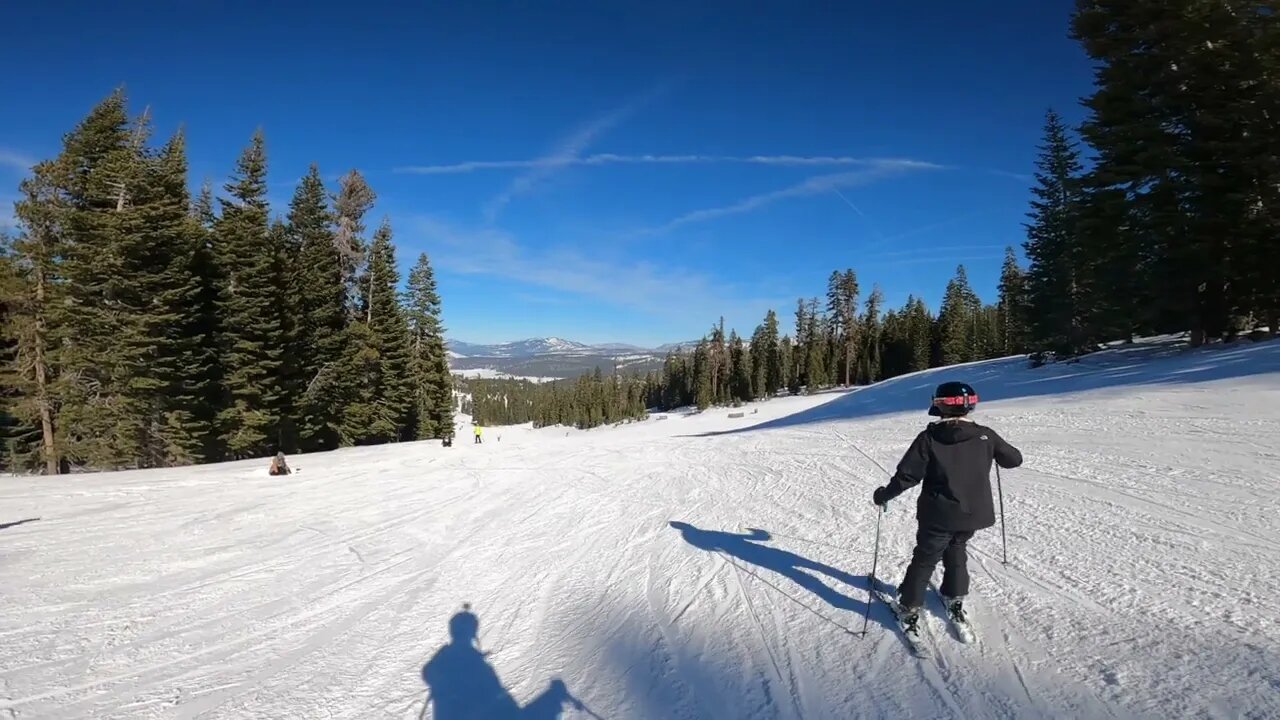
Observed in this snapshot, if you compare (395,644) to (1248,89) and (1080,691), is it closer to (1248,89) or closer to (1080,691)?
(1080,691)

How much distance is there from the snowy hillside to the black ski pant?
36 cm

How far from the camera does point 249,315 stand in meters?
25.2

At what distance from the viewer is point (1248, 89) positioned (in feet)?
56.2

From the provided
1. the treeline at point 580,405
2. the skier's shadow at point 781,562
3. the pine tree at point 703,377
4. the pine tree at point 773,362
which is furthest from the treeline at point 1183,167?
the treeline at point 580,405

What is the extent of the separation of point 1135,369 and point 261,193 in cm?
3644

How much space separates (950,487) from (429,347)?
4379 centimetres

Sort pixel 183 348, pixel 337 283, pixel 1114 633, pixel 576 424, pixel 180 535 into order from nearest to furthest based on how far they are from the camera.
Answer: pixel 1114 633 → pixel 180 535 → pixel 183 348 → pixel 337 283 → pixel 576 424

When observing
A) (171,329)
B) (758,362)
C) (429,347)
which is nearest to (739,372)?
(758,362)

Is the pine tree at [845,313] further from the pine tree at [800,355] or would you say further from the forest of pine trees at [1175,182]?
the forest of pine trees at [1175,182]

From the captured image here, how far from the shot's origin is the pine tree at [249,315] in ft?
81.6

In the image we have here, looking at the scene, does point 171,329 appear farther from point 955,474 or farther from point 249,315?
point 955,474

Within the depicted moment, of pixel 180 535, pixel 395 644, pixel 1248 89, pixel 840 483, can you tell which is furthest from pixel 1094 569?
pixel 1248 89

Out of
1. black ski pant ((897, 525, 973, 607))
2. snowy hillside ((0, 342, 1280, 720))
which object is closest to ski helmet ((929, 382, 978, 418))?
black ski pant ((897, 525, 973, 607))

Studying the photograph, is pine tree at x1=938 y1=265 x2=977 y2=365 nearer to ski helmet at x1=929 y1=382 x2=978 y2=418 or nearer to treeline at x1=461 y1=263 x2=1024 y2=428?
treeline at x1=461 y1=263 x2=1024 y2=428
